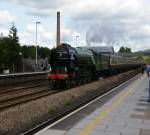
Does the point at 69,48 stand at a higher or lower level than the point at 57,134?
higher

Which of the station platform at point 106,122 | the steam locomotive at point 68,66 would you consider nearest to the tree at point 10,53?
the steam locomotive at point 68,66

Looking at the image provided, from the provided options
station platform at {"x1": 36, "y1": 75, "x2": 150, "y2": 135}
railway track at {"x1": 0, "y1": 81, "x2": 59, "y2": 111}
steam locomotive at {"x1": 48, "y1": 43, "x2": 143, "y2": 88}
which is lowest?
railway track at {"x1": 0, "y1": 81, "x2": 59, "y2": 111}

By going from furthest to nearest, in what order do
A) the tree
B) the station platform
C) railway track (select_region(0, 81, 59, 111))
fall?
1. the tree
2. railway track (select_region(0, 81, 59, 111))
3. the station platform

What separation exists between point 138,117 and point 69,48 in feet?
51.9

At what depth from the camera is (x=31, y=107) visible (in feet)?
43.6

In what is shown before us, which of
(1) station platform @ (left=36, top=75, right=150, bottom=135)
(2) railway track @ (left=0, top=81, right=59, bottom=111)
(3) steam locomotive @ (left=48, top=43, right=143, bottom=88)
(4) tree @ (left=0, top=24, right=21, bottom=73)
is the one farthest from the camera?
(4) tree @ (left=0, top=24, right=21, bottom=73)

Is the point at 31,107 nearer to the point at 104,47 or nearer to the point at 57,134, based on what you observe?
the point at 57,134

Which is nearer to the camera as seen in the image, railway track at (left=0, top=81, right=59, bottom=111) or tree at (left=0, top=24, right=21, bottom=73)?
railway track at (left=0, top=81, right=59, bottom=111)

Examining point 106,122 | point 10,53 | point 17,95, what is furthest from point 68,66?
point 10,53

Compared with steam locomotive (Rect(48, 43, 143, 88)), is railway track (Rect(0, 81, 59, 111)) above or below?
below

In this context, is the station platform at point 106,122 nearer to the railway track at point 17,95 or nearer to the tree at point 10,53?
the railway track at point 17,95

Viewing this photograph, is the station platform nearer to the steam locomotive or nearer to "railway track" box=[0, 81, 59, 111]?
"railway track" box=[0, 81, 59, 111]

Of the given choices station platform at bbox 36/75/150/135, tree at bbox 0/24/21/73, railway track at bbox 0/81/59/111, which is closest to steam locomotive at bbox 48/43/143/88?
railway track at bbox 0/81/59/111

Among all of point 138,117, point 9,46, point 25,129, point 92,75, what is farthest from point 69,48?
point 9,46
